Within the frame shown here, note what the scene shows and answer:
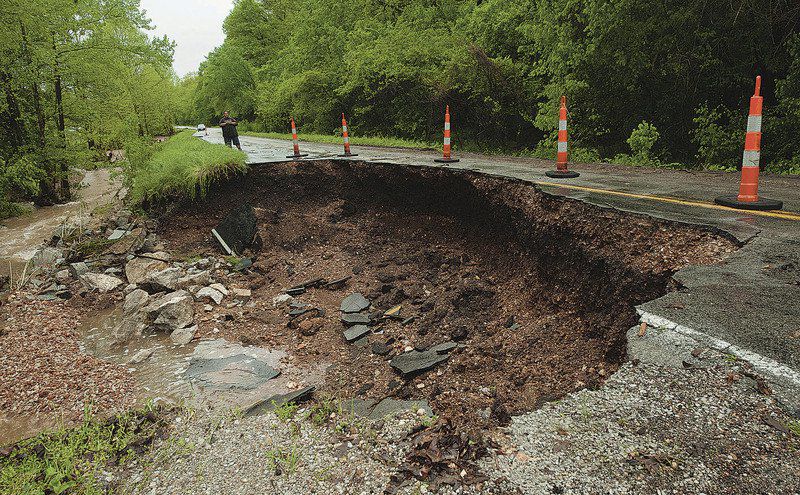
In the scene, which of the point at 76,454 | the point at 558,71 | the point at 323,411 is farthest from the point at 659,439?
the point at 558,71

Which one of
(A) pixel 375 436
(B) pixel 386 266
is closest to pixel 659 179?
(B) pixel 386 266

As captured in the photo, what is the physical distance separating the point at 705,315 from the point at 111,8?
18031mm

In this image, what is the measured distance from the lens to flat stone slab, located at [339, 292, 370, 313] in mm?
6531

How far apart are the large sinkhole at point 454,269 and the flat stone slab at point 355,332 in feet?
0.37

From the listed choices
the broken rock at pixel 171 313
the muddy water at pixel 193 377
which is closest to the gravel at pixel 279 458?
the muddy water at pixel 193 377

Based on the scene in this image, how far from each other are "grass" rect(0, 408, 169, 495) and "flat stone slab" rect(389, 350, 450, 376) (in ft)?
7.38

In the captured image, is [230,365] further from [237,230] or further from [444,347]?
[237,230]

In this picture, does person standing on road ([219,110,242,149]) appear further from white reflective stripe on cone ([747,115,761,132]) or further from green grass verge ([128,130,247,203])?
white reflective stripe on cone ([747,115,761,132])

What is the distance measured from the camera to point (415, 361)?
455 centimetres

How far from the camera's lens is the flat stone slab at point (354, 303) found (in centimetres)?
653

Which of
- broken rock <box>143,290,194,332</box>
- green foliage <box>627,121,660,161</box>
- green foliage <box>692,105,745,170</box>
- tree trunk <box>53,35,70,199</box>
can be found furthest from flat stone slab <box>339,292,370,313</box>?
tree trunk <box>53,35,70,199</box>

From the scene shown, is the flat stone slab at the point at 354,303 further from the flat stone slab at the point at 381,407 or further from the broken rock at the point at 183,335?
the flat stone slab at the point at 381,407

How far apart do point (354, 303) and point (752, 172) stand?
513 cm

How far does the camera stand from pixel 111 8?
46.7 feet
